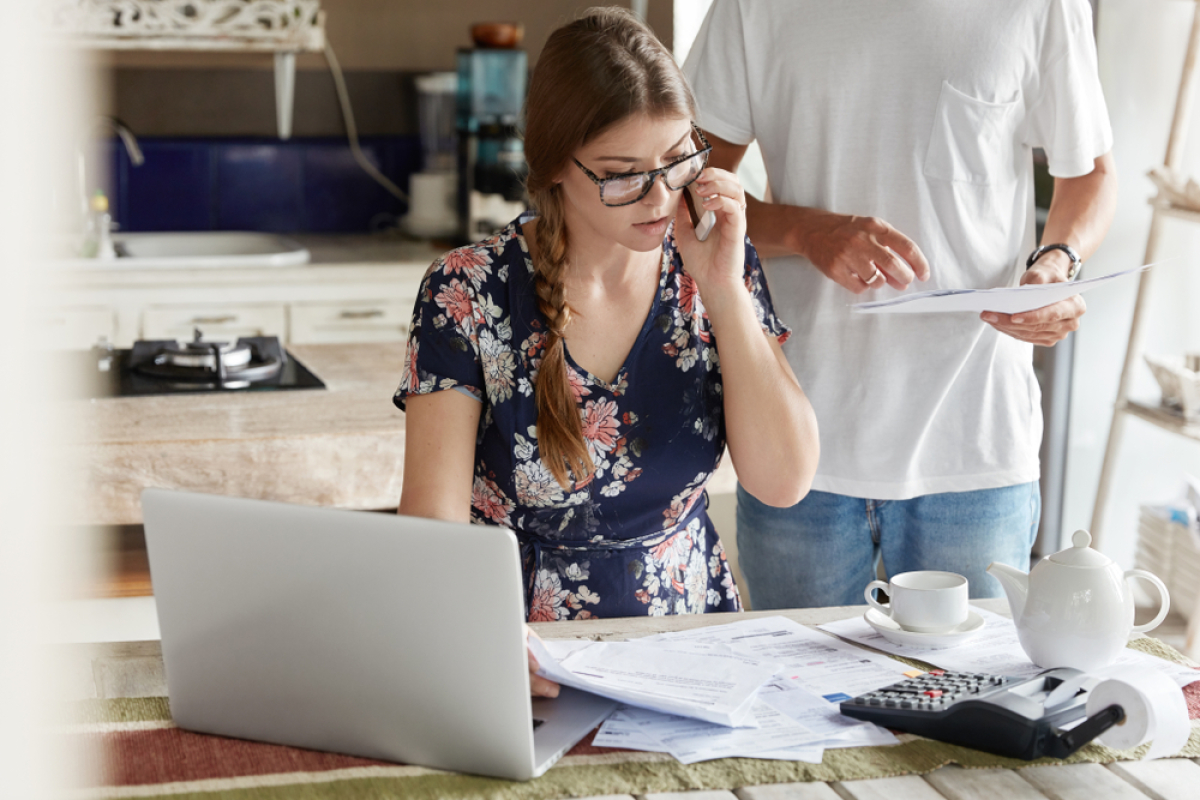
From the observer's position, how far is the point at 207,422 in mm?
2088

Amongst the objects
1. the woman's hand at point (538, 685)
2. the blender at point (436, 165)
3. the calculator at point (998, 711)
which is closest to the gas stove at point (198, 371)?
the woman's hand at point (538, 685)

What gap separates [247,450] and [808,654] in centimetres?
115

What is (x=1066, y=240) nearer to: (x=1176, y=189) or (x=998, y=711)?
(x=998, y=711)

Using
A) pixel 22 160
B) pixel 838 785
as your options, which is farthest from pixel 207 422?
pixel 22 160

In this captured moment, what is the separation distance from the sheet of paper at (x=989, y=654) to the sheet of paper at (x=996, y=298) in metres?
Result: 0.35

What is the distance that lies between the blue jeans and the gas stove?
44.4 inches

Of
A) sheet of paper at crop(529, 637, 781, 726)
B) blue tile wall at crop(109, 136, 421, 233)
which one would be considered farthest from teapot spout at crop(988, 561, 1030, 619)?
blue tile wall at crop(109, 136, 421, 233)

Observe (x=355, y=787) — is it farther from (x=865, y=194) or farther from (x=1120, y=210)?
(x=1120, y=210)

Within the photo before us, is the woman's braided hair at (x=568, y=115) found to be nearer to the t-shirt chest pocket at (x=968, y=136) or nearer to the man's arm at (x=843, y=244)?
the man's arm at (x=843, y=244)

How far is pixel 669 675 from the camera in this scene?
3.56ft

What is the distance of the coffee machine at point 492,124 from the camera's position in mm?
3941

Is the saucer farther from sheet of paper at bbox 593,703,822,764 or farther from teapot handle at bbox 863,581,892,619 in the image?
sheet of paper at bbox 593,703,822,764

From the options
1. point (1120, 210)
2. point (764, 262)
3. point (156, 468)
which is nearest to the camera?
point (764, 262)

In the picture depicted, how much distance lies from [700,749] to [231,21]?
11.4 ft
